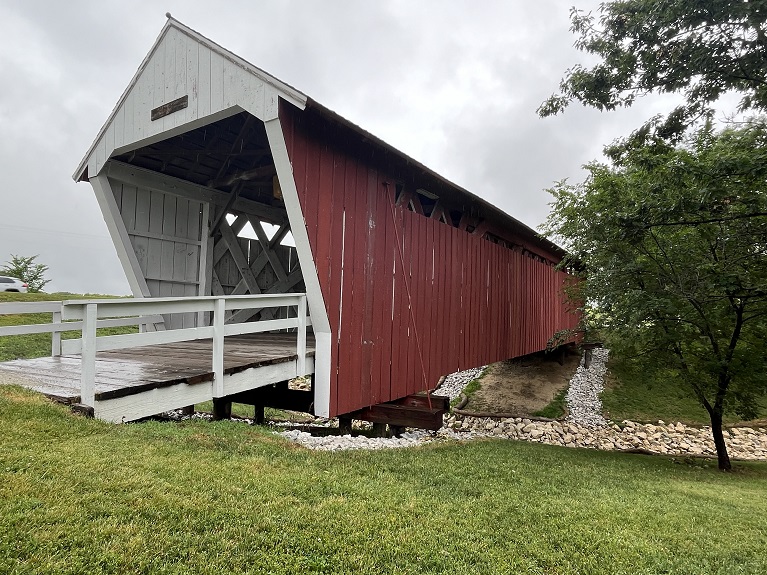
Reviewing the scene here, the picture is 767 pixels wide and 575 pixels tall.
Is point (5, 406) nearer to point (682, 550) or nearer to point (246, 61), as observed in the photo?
point (246, 61)

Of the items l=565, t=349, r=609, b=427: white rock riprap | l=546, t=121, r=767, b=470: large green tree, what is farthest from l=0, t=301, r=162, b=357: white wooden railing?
l=565, t=349, r=609, b=427: white rock riprap

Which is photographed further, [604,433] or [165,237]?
[604,433]

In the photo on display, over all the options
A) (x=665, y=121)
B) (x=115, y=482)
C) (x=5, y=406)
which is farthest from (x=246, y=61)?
(x=665, y=121)

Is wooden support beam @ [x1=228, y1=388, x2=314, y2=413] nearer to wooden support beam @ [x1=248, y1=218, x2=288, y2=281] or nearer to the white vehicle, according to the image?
wooden support beam @ [x1=248, y1=218, x2=288, y2=281]

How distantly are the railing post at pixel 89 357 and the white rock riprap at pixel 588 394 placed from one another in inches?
479

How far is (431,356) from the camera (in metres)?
7.14

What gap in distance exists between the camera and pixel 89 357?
3.20m

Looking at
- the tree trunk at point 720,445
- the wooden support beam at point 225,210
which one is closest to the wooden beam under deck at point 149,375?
the wooden support beam at point 225,210

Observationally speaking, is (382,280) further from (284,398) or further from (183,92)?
(183,92)

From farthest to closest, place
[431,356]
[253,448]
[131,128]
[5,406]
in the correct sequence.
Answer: [431,356] < [131,128] < [253,448] < [5,406]

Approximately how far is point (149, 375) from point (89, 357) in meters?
0.86

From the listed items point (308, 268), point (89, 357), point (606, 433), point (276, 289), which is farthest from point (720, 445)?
point (89, 357)

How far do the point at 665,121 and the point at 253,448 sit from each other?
8113 millimetres

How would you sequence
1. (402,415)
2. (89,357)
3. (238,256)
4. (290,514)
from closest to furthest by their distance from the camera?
(290,514) → (89,357) → (402,415) → (238,256)
